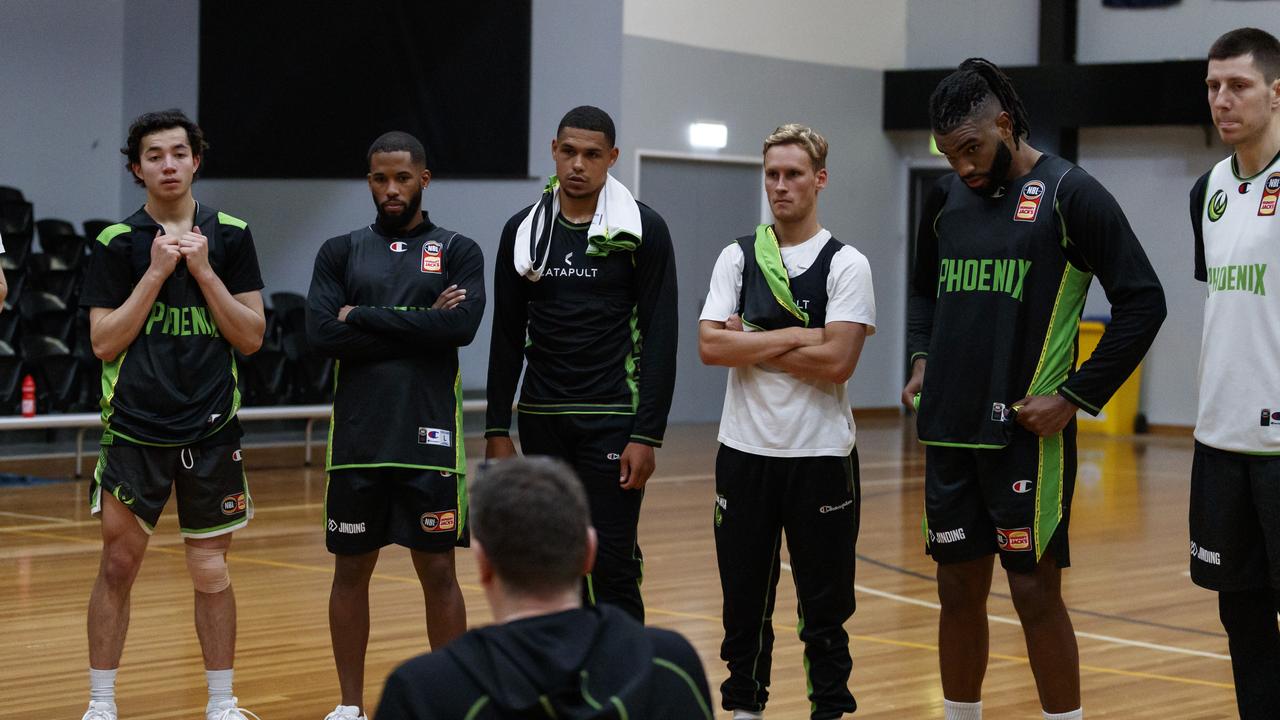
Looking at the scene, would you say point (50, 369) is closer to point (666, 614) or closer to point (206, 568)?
point (666, 614)

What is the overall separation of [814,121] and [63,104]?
7859mm

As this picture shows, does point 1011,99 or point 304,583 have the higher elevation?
point 1011,99

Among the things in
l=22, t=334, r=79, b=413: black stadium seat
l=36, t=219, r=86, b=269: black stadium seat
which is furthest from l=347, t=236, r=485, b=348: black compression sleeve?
l=36, t=219, r=86, b=269: black stadium seat

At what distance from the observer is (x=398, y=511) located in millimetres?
4340

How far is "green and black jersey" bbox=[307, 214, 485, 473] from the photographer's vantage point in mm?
4277

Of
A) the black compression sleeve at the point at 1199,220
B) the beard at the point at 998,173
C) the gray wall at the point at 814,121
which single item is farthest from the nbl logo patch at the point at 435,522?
the gray wall at the point at 814,121

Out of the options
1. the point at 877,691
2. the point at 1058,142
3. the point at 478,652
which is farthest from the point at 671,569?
the point at 1058,142

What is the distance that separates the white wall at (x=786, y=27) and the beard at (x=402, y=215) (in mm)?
10660

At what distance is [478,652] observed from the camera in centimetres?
196

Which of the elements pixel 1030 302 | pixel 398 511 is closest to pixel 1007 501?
pixel 1030 302

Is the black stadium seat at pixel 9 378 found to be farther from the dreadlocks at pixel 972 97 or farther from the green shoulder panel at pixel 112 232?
the dreadlocks at pixel 972 97

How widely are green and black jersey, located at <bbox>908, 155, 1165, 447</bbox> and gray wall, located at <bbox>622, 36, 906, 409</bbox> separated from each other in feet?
36.6

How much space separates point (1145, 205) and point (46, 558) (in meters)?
12.4

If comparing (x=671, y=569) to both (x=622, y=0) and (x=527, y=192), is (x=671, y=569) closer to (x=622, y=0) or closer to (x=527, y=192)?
(x=527, y=192)
